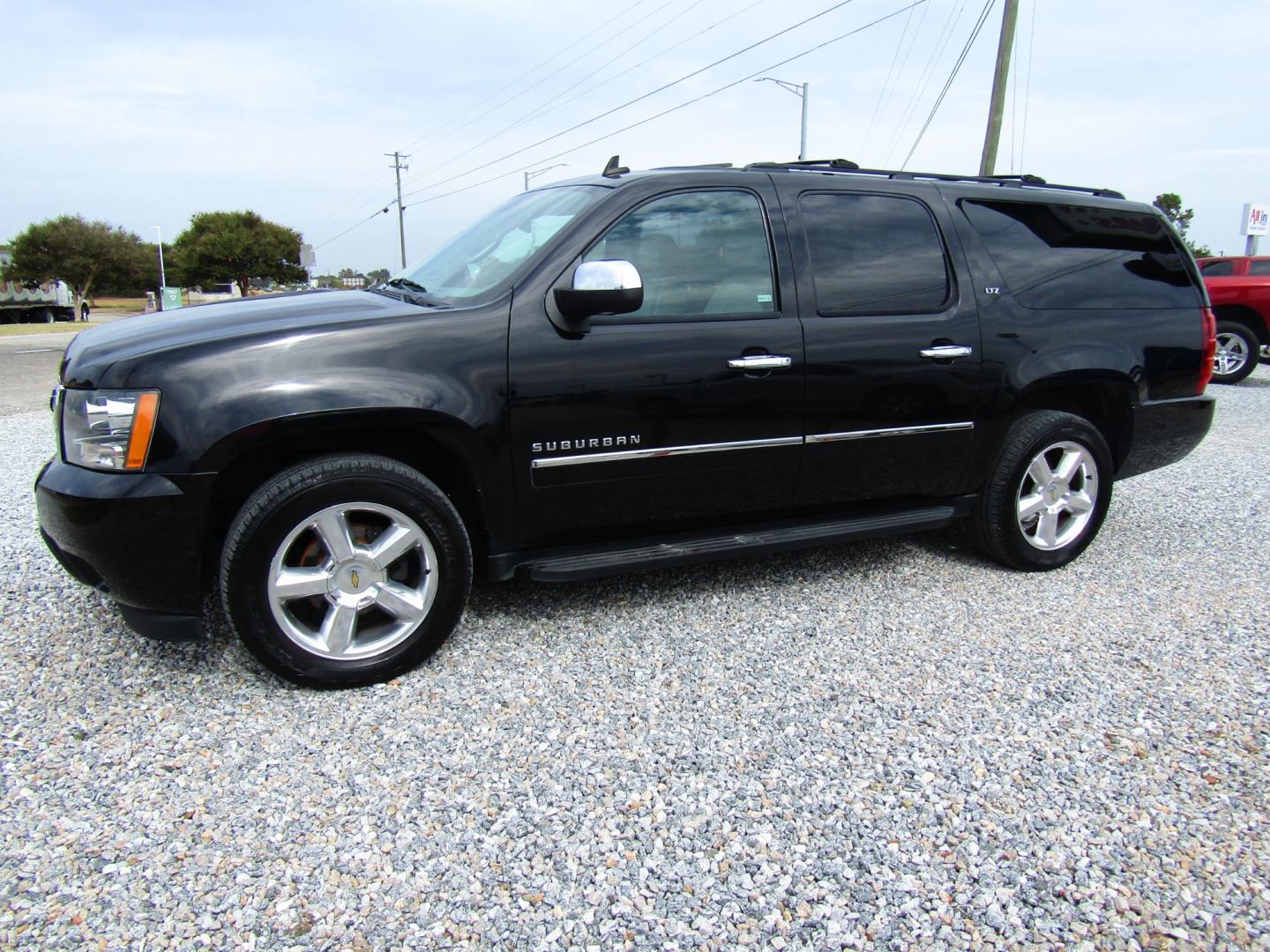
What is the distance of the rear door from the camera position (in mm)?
3510

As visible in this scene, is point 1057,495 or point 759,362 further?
point 1057,495

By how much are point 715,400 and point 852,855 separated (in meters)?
1.70

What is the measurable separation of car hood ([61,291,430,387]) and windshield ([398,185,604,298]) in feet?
0.89

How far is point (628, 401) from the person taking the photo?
124 inches

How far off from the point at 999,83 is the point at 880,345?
14.2 meters

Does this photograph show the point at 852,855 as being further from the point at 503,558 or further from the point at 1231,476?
the point at 1231,476

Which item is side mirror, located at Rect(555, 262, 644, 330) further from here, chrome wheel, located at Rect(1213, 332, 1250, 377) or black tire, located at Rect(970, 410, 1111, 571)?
chrome wheel, located at Rect(1213, 332, 1250, 377)

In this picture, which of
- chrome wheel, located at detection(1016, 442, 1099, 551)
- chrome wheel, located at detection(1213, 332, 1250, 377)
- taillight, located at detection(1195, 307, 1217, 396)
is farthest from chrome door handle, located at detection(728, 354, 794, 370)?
chrome wheel, located at detection(1213, 332, 1250, 377)

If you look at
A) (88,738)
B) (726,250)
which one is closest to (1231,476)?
(726,250)

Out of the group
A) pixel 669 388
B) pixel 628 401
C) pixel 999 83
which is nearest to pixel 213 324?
pixel 628 401

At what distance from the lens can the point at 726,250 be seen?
11.2 ft

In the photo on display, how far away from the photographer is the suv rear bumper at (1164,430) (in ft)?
13.9

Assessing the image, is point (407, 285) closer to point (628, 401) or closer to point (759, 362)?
point (628, 401)

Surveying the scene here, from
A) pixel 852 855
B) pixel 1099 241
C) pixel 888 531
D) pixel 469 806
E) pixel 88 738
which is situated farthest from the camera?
pixel 1099 241
